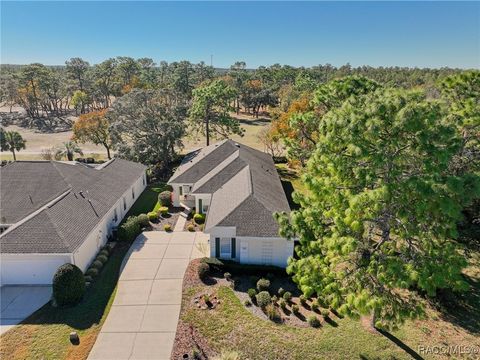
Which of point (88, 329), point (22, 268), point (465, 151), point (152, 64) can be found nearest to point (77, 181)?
point (22, 268)

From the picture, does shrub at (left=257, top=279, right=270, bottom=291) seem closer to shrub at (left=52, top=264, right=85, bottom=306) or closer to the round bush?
shrub at (left=52, top=264, right=85, bottom=306)

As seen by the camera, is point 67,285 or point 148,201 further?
point 148,201

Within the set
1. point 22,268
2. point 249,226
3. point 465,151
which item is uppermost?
point 465,151

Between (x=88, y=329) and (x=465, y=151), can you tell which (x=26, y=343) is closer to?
(x=88, y=329)

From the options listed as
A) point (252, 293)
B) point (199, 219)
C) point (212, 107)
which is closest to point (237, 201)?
point (199, 219)

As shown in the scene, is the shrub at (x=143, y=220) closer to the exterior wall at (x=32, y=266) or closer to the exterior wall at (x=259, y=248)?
the exterior wall at (x=32, y=266)

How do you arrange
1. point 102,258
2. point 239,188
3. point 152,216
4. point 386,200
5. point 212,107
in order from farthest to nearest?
1. point 212,107
2. point 152,216
3. point 239,188
4. point 102,258
5. point 386,200

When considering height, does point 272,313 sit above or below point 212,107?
below

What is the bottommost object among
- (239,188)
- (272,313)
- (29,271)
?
(272,313)

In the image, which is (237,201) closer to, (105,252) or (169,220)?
(169,220)
